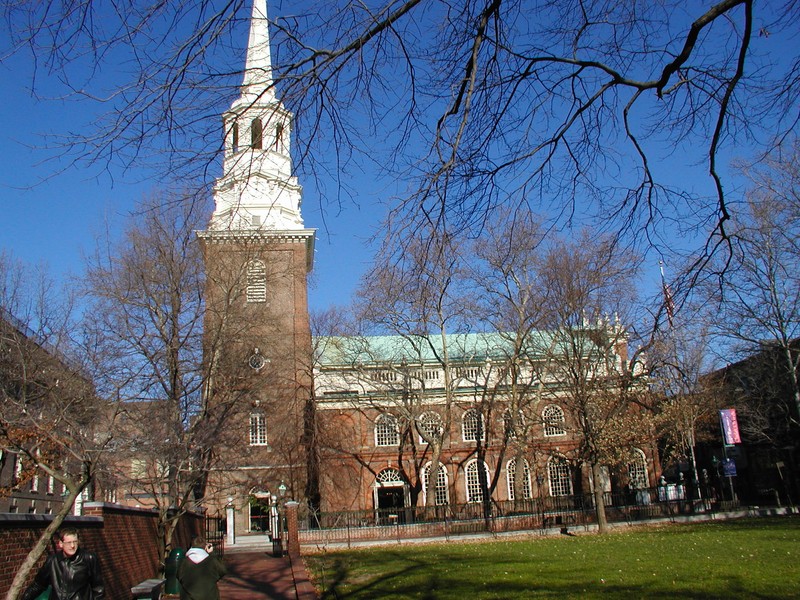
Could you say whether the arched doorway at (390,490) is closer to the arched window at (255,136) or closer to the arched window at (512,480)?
the arched window at (512,480)

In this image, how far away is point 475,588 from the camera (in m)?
13.8

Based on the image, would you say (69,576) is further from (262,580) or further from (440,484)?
(440,484)

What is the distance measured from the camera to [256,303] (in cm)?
3409

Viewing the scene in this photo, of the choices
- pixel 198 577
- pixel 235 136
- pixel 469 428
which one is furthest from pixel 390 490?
pixel 235 136

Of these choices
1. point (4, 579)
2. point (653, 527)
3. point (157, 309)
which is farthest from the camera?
point (653, 527)

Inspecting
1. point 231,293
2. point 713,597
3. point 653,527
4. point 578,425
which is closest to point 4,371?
point 231,293

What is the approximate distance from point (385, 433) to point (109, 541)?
116ft

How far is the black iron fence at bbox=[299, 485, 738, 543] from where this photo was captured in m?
34.0

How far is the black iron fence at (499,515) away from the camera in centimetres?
3400

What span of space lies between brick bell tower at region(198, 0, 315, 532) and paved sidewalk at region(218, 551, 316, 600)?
2737 millimetres

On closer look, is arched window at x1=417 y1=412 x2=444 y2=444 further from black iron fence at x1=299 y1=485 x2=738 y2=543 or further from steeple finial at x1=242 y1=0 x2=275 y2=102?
steeple finial at x1=242 y1=0 x2=275 y2=102

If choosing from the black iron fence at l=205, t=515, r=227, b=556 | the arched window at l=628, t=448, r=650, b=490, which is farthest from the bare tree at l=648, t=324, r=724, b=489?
the black iron fence at l=205, t=515, r=227, b=556

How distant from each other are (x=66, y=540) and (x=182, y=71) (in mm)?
4859

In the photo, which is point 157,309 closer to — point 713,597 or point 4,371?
point 4,371
